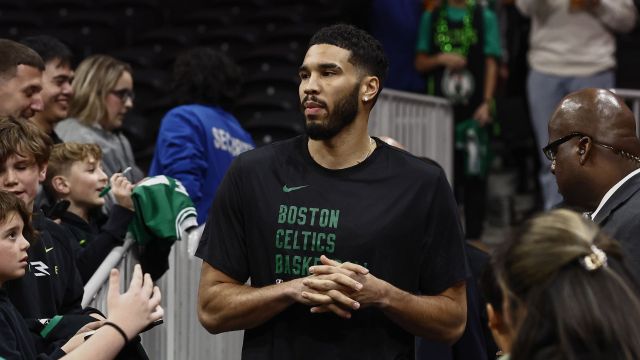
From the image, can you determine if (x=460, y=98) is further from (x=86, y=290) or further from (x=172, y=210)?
(x=86, y=290)

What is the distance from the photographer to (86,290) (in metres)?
3.94

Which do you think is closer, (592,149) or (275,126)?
(592,149)

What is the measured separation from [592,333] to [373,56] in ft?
5.74

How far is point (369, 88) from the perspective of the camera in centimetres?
368

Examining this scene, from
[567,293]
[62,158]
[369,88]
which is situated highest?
[369,88]

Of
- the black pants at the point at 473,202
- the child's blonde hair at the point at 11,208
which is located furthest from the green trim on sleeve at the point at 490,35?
the child's blonde hair at the point at 11,208

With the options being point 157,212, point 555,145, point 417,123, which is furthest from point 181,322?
point 417,123

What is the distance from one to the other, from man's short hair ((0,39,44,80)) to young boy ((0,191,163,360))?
1.45 m

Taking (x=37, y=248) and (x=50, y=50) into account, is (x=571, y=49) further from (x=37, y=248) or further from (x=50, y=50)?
(x=37, y=248)

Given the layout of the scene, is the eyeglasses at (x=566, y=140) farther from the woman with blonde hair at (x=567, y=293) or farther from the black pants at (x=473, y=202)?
the black pants at (x=473, y=202)

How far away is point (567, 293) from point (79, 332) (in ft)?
5.62

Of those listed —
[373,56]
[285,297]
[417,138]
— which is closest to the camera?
[285,297]

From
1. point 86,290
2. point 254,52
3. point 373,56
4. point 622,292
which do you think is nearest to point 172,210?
point 86,290

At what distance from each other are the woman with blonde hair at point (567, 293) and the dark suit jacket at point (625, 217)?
39.9 inches
